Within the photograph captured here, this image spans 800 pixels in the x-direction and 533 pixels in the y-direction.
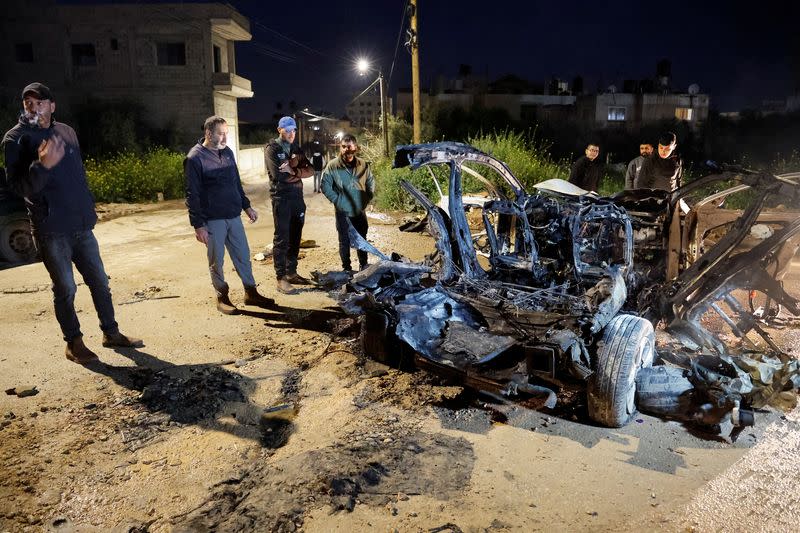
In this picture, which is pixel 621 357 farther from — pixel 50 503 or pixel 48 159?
pixel 48 159

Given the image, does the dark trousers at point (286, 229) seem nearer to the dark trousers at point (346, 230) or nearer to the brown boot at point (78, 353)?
the dark trousers at point (346, 230)

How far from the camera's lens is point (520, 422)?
3.49m

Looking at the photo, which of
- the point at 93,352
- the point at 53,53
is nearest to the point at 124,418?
the point at 93,352

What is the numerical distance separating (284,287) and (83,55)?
25.0 metres

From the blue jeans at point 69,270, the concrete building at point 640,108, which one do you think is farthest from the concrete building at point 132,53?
the concrete building at point 640,108

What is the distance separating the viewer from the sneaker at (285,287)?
20.9ft

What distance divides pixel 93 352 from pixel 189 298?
1678mm

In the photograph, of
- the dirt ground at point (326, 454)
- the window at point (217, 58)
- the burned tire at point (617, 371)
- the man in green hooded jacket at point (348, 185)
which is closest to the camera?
the dirt ground at point (326, 454)

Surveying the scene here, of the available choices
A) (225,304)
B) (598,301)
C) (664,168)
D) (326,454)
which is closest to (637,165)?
(664,168)

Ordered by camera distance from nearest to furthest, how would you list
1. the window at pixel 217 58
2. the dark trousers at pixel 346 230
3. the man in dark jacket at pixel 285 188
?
1. the man in dark jacket at pixel 285 188
2. the dark trousers at pixel 346 230
3. the window at pixel 217 58

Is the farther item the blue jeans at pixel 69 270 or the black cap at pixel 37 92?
the blue jeans at pixel 69 270

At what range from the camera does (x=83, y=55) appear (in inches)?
989

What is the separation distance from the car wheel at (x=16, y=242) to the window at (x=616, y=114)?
1431 inches

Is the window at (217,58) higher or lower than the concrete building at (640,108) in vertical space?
higher
